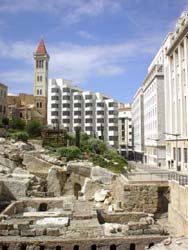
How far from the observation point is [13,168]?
3591 centimetres

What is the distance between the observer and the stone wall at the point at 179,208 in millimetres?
18594

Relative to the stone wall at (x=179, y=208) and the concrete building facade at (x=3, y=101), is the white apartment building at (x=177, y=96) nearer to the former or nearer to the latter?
the stone wall at (x=179, y=208)

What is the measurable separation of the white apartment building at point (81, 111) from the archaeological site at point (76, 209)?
56.8 m

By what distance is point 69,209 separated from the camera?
23359 mm

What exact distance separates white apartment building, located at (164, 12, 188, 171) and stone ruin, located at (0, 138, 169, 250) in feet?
56.0

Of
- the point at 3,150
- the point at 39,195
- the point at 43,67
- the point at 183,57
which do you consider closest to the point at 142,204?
the point at 39,195

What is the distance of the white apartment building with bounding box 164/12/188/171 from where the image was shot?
49084mm

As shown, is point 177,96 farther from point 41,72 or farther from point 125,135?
point 125,135

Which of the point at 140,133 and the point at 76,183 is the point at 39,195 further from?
the point at 140,133

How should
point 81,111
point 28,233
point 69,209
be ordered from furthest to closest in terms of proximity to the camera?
point 81,111
point 69,209
point 28,233

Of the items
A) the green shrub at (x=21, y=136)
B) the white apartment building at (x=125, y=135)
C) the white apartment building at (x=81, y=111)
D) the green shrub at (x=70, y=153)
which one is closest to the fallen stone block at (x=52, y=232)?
the green shrub at (x=70, y=153)

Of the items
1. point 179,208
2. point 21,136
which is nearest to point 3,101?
point 21,136

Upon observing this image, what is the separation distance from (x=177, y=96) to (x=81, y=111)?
4656 cm

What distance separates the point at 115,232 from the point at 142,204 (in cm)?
557
